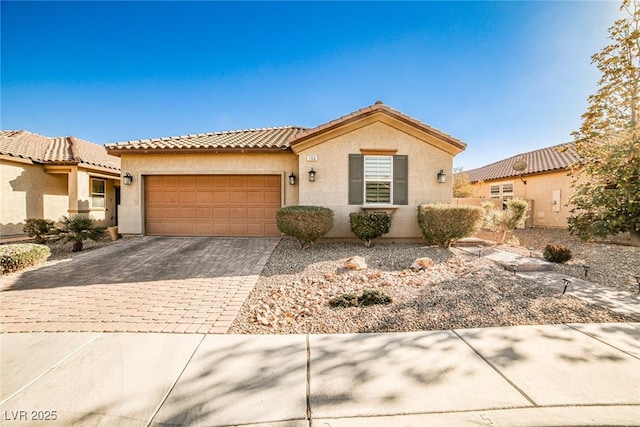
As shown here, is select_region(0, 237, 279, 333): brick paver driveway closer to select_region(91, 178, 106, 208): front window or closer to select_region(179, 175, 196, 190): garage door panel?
select_region(179, 175, 196, 190): garage door panel

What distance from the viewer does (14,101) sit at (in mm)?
10734

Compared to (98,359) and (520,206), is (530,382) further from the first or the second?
(520,206)

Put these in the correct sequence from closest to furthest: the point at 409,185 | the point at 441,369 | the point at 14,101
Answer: the point at 441,369 → the point at 409,185 → the point at 14,101


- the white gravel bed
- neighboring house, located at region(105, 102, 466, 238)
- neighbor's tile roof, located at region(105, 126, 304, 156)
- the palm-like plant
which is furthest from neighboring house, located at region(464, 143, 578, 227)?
the palm-like plant

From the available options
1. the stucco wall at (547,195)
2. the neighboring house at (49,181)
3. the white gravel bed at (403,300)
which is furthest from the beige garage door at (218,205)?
the stucco wall at (547,195)

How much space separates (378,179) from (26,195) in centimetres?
1583

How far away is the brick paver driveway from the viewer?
3.97m

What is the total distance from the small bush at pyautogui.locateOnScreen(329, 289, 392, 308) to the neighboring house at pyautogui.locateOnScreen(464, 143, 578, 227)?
13147mm

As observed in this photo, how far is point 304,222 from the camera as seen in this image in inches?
330

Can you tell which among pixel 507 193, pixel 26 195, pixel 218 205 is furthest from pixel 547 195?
pixel 26 195

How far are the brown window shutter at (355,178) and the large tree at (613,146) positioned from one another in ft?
26.8

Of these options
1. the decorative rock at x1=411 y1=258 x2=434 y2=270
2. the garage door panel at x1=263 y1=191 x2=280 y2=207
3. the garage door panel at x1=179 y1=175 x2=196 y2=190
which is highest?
the garage door panel at x1=179 y1=175 x2=196 y2=190

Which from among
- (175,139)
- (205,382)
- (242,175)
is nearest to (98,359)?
(205,382)

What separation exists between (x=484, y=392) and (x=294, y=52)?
12.9 metres
